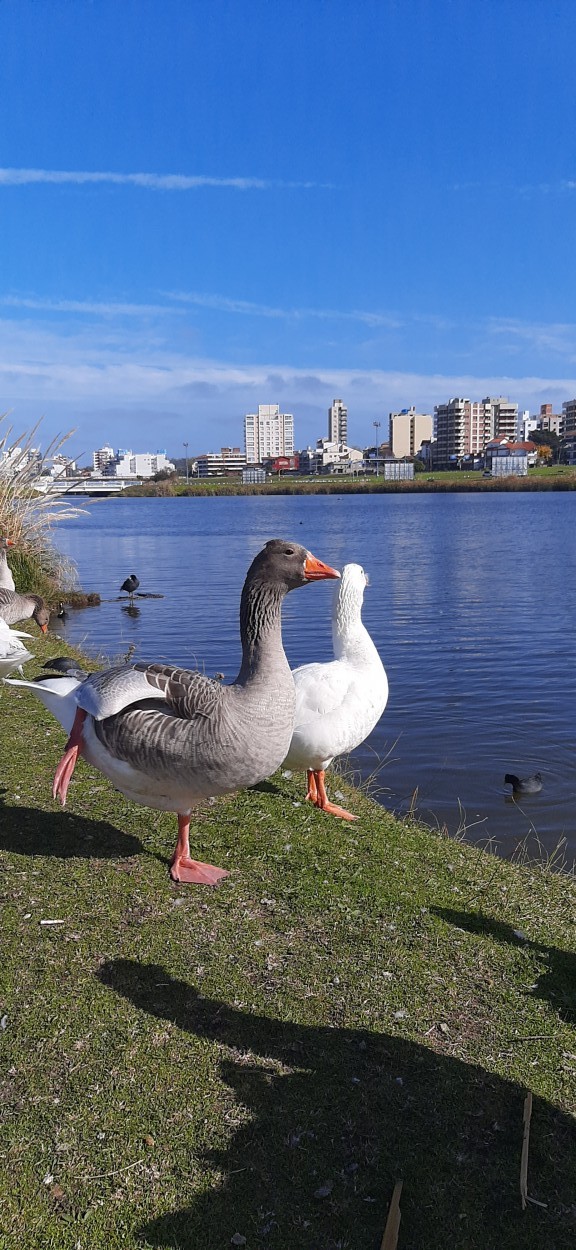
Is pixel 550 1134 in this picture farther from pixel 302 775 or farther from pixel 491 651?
pixel 491 651

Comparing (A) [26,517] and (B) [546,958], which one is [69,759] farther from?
(A) [26,517]

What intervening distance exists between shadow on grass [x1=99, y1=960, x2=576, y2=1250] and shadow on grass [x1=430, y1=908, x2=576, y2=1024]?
820 millimetres

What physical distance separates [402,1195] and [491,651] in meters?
16.8

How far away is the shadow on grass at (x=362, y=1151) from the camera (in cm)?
322

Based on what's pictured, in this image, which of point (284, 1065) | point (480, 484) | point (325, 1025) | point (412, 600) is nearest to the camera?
point (284, 1065)

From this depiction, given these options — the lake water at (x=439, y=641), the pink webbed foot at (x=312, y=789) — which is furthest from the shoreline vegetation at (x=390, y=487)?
the pink webbed foot at (x=312, y=789)

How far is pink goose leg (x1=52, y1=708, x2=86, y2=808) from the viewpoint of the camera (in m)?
5.59

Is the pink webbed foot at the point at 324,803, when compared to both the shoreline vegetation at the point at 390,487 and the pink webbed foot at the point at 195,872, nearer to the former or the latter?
the pink webbed foot at the point at 195,872

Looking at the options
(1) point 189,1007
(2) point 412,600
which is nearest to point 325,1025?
(1) point 189,1007

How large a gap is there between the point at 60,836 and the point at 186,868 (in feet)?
3.81

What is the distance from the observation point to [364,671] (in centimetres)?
769

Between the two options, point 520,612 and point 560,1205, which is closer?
point 560,1205

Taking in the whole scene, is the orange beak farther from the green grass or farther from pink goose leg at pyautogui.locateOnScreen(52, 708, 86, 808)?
the green grass

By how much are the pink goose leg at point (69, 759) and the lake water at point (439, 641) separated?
16.7 feet
